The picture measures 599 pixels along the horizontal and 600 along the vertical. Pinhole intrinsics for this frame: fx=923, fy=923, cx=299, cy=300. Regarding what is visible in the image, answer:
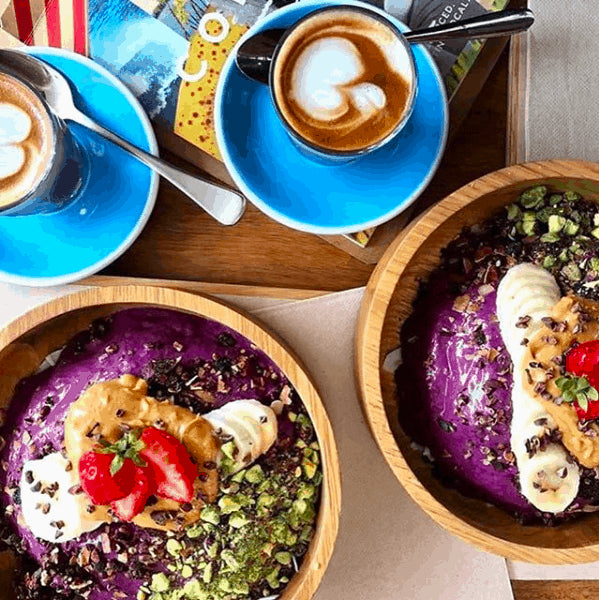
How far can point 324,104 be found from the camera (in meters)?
1.93

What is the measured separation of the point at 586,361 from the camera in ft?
5.52

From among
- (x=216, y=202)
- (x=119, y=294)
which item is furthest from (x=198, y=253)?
(x=119, y=294)

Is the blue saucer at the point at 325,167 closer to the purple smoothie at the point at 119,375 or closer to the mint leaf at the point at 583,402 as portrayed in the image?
the purple smoothie at the point at 119,375

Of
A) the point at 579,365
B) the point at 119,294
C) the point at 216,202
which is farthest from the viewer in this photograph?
the point at 216,202

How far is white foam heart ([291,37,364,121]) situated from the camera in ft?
6.33

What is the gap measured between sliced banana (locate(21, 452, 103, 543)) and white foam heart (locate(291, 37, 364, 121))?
34.7 inches

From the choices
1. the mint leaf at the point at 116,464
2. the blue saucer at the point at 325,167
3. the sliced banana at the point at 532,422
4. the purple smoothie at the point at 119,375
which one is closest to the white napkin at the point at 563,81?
the blue saucer at the point at 325,167

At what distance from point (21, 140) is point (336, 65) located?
68 cm

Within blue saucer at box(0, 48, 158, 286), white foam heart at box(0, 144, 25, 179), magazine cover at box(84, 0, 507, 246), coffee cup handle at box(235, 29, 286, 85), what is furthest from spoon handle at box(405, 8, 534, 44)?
white foam heart at box(0, 144, 25, 179)

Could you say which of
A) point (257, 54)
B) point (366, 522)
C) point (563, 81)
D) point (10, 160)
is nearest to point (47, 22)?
point (10, 160)

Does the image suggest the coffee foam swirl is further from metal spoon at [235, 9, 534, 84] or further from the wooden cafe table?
metal spoon at [235, 9, 534, 84]

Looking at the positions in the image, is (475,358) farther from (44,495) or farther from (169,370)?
(44,495)

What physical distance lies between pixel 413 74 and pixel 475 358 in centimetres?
60

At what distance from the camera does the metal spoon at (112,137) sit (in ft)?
6.52
